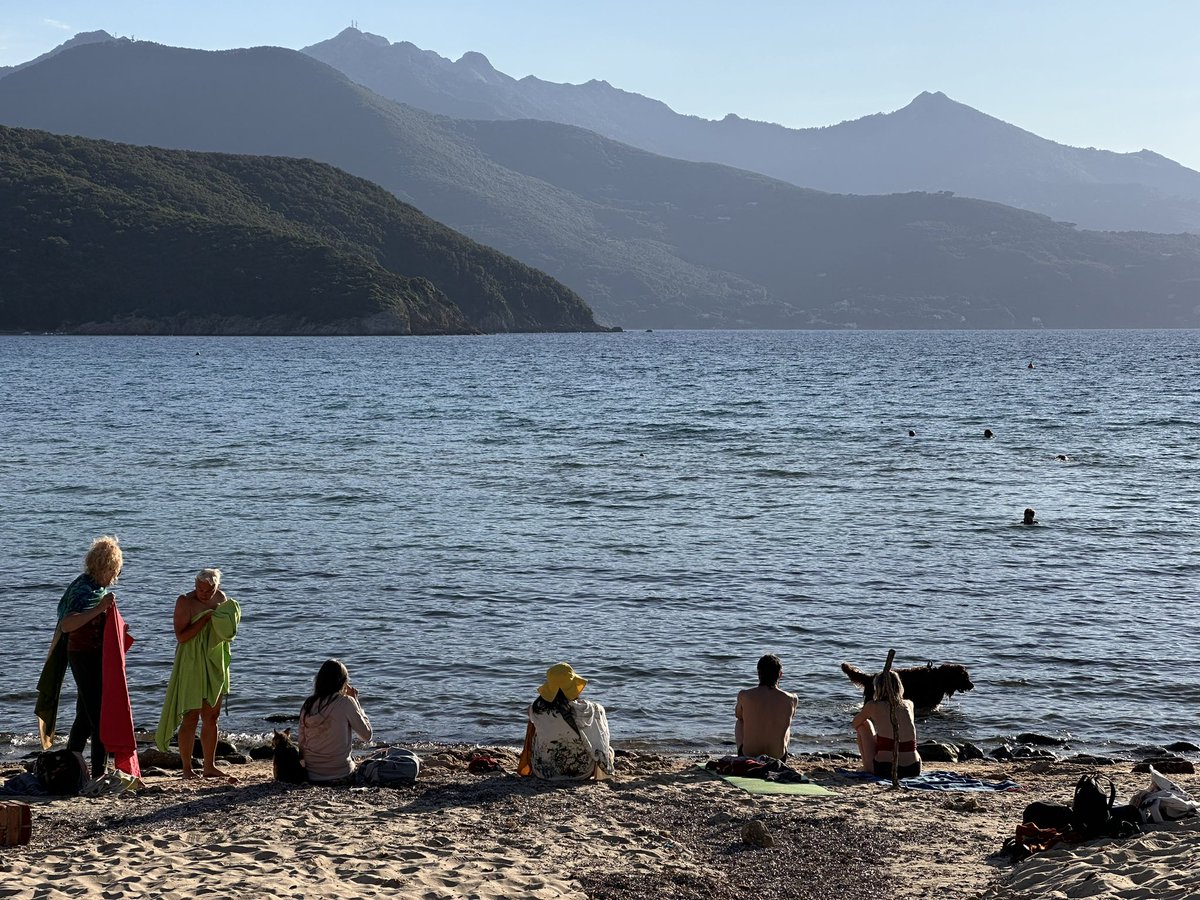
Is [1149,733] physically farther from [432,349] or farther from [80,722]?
[432,349]

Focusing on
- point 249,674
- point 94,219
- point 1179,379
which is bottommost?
point 249,674

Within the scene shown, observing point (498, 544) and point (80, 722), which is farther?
point (498, 544)

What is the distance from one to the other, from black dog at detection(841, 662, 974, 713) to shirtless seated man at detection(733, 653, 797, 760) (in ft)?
7.69

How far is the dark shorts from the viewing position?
10500 mm

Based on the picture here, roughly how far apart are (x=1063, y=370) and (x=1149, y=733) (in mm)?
96446

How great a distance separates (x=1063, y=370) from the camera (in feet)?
337

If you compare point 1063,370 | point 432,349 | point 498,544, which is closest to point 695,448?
point 498,544

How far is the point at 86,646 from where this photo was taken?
29.8 ft

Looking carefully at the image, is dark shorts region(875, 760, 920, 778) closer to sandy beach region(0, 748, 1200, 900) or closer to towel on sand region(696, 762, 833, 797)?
sandy beach region(0, 748, 1200, 900)

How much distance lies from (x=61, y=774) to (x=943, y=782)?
6960 millimetres

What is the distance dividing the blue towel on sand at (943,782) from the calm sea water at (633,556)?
1780 mm

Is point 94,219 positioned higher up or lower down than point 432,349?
higher up

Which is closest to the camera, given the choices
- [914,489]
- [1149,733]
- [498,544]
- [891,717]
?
[891,717]

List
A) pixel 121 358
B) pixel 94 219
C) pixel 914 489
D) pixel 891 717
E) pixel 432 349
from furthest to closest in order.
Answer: pixel 94 219 → pixel 432 349 → pixel 121 358 → pixel 914 489 → pixel 891 717
